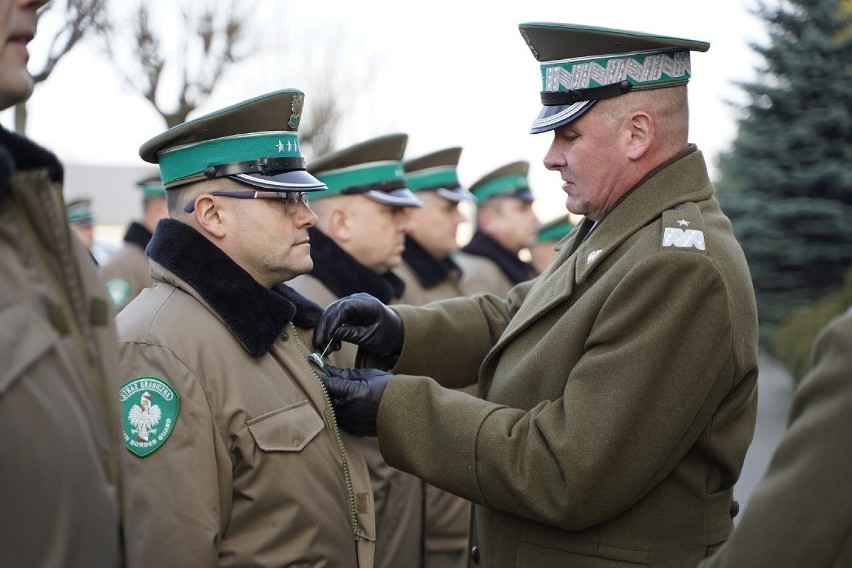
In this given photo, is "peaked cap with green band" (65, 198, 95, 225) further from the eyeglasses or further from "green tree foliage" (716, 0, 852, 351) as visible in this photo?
the eyeglasses

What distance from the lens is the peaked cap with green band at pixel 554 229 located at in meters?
9.40

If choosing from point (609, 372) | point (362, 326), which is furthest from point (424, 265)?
point (609, 372)

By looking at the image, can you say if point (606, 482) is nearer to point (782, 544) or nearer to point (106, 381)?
point (782, 544)

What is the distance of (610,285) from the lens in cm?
277

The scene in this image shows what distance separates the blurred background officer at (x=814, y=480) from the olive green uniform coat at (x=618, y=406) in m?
0.89

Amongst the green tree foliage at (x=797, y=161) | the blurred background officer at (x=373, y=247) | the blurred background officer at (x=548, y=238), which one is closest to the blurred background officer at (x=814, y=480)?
the blurred background officer at (x=373, y=247)

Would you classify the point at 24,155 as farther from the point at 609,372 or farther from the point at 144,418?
the point at 609,372

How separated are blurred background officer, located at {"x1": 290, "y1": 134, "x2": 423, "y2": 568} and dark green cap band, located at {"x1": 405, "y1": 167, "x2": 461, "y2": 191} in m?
1.84

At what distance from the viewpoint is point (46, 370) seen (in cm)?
155

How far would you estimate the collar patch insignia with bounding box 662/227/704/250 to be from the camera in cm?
271

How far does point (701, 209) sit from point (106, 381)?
192 centimetres

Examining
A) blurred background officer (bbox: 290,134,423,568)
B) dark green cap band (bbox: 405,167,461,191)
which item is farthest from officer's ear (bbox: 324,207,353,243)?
dark green cap band (bbox: 405,167,461,191)

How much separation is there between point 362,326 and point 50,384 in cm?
184

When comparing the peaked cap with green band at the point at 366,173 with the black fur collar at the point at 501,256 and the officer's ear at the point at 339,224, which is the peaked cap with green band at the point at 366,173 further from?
the black fur collar at the point at 501,256
